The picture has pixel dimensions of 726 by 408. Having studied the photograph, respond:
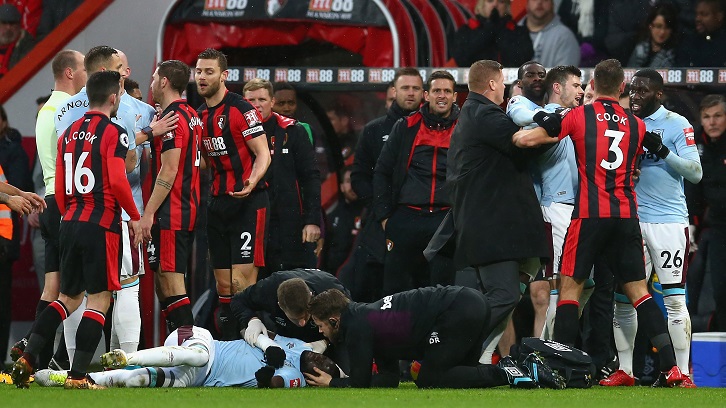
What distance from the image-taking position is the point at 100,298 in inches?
282

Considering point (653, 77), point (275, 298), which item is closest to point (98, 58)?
point (275, 298)

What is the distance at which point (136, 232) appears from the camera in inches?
308

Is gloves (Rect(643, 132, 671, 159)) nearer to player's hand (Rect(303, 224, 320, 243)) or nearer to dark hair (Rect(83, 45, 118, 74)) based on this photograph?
player's hand (Rect(303, 224, 320, 243))

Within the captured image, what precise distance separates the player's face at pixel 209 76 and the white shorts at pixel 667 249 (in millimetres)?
2928

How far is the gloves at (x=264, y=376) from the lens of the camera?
7441mm

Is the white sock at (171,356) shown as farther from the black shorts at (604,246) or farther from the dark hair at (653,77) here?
the dark hair at (653,77)

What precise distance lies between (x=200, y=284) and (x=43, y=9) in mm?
2674

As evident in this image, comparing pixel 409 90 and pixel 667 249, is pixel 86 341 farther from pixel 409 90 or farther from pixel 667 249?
pixel 667 249

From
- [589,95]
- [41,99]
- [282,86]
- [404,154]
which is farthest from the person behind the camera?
[41,99]

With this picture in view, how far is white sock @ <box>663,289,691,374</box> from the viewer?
26.3 feet

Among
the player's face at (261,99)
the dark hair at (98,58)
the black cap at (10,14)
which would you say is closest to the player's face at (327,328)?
the dark hair at (98,58)

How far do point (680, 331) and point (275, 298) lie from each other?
2459mm

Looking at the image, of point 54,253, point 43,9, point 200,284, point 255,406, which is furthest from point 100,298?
point 43,9

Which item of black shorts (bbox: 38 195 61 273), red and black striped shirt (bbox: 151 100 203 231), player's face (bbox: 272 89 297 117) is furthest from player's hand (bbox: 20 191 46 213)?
player's face (bbox: 272 89 297 117)
